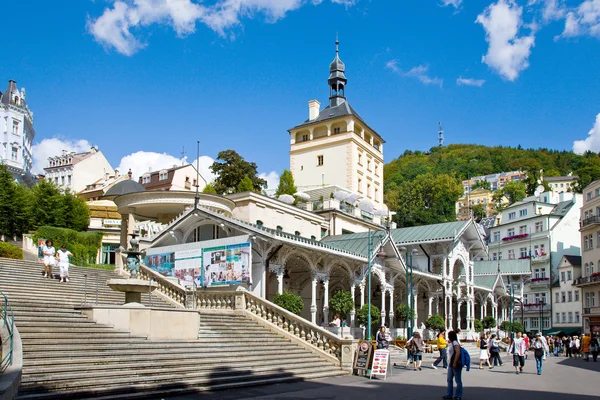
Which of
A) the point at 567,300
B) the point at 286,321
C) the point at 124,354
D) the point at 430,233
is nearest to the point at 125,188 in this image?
the point at 430,233

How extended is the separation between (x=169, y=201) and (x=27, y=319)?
69.1 feet

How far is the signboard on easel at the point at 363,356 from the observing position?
18953 mm

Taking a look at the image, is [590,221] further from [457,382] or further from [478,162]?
[478,162]

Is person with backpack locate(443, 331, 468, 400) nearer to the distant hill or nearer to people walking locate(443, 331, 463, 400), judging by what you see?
people walking locate(443, 331, 463, 400)

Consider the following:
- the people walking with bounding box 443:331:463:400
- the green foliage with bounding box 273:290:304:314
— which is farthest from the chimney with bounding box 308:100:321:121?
the people walking with bounding box 443:331:463:400

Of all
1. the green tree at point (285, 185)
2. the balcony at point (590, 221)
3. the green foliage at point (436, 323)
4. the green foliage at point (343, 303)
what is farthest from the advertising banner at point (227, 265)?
the balcony at point (590, 221)

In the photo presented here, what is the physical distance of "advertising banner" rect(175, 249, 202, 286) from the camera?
28.9 meters

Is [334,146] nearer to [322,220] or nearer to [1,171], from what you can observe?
[322,220]

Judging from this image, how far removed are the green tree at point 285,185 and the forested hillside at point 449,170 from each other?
115ft

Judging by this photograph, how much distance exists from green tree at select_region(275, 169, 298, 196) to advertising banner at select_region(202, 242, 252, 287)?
27.7 m

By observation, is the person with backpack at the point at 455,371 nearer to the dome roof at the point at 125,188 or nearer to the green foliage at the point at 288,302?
the green foliage at the point at 288,302

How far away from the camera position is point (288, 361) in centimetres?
1847

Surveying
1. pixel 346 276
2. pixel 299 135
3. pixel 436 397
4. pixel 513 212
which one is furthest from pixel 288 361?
pixel 513 212

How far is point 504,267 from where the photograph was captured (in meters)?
66.4
